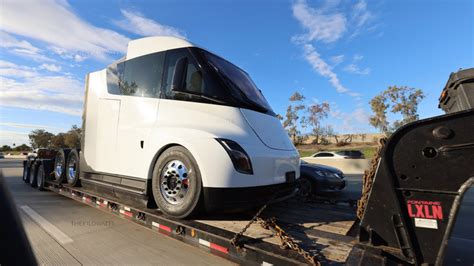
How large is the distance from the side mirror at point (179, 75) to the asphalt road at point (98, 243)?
191cm

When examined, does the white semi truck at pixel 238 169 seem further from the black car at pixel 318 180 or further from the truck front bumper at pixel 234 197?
the black car at pixel 318 180

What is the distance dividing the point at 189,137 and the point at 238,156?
610 millimetres

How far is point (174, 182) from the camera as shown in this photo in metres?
3.10

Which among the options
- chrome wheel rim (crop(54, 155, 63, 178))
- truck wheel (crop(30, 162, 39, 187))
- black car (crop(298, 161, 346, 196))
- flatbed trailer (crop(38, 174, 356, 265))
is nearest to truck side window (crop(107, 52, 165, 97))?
flatbed trailer (crop(38, 174, 356, 265))

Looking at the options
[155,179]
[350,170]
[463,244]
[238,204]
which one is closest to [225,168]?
[238,204]

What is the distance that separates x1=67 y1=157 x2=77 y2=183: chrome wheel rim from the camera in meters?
5.85

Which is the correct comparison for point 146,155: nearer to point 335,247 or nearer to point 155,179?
point 155,179

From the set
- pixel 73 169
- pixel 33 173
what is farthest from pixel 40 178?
pixel 73 169

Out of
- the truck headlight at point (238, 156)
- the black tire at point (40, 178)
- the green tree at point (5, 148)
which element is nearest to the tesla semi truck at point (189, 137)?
the truck headlight at point (238, 156)

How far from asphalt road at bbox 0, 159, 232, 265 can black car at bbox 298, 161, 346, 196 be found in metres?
3.41

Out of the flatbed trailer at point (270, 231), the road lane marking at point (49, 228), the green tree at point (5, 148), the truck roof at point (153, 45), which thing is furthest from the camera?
the green tree at point (5, 148)

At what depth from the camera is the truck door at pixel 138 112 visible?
3518mm

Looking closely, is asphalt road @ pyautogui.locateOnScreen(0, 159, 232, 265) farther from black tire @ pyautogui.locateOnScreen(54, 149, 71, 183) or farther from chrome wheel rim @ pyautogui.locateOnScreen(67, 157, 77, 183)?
black tire @ pyautogui.locateOnScreen(54, 149, 71, 183)

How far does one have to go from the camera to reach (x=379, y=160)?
182 cm
